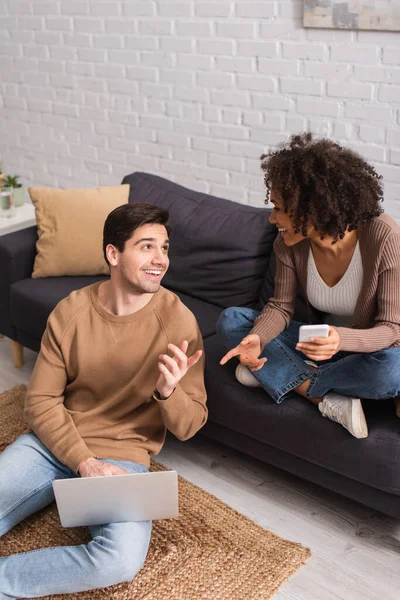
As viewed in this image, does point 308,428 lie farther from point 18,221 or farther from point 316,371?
point 18,221

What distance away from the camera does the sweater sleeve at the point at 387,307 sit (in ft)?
6.18

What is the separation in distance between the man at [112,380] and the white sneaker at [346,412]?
0.34 meters

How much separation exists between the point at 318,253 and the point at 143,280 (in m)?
0.51

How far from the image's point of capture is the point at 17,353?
120 inches

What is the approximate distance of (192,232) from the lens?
9.08ft

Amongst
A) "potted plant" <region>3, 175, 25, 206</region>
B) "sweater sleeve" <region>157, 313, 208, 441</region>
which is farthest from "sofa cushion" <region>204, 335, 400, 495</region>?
"potted plant" <region>3, 175, 25, 206</region>

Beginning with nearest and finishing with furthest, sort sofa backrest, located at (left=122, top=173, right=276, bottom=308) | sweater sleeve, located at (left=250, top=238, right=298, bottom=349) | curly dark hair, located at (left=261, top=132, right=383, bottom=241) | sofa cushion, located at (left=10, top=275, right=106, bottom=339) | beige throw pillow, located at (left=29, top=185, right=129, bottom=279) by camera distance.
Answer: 1. curly dark hair, located at (left=261, top=132, right=383, bottom=241)
2. sweater sleeve, located at (left=250, top=238, right=298, bottom=349)
3. sofa backrest, located at (left=122, top=173, right=276, bottom=308)
4. sofa cushion, located at (left=10, top=275, right=106, bottom=339)
5. beige throw pillow, located at (left=29, top=185, right=129, bottom=279)

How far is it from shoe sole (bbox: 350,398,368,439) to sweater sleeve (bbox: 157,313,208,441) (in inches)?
16.0

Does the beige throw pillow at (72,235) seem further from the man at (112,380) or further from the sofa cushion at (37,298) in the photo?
the man at (112,380)

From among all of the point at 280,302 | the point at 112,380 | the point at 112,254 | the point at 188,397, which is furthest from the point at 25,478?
the point at 280,302

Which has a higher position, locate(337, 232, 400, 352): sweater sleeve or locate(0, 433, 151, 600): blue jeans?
locate(337, 232, 400, 352): sweater sleeve

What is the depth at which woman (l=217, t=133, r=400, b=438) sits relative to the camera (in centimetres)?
189

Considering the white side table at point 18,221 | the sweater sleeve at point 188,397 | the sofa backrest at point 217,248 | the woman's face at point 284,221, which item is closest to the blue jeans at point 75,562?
the sweater sleeve at point 188,397

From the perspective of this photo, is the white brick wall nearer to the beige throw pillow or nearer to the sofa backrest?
the sofa backrest
